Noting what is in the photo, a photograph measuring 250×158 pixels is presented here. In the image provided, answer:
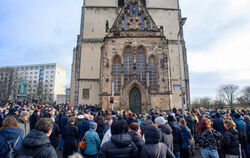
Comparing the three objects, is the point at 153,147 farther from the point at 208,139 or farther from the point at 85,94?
the point at 85,94

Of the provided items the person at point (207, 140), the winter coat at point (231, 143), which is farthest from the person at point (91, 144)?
the winter coat at point (231, 143)

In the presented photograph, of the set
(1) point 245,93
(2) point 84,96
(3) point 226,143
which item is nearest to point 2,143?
(3) point 226,143

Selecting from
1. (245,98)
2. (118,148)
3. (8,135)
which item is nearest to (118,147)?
(118,148)

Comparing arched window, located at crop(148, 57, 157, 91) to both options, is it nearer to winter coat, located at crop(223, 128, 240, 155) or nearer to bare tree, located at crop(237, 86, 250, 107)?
winter coat, located at crop(223, 128, 240, 155)

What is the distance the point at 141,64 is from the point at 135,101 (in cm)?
506

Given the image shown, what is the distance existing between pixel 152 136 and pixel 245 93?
58.6 meters

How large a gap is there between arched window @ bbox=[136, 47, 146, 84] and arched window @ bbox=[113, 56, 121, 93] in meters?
2.45

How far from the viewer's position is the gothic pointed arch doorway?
64.2 feet

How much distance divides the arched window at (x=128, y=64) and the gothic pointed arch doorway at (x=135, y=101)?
1753 mm

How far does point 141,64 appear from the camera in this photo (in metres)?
20.8

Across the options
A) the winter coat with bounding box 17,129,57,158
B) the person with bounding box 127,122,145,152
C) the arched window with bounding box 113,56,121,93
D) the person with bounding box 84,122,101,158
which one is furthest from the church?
the winter coat with bounding box 17,129,57,158

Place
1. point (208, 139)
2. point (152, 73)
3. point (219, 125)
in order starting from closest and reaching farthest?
point (208, 139) → point (219, 125) → point (152, 73)

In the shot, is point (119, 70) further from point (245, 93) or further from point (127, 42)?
point (245, 93)

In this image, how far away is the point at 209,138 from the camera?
159 inches
